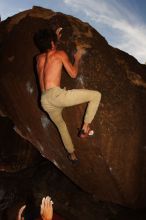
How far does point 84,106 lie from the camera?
5.25 meters

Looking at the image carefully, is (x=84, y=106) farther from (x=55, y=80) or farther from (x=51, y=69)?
(x=51, y=69)

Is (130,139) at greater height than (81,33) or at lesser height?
lesser

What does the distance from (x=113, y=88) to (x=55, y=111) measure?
1138mm

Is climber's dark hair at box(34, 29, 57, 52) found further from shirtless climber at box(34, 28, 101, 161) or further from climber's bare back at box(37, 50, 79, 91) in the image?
climber's bare back at box(37, 50, 79, 91)

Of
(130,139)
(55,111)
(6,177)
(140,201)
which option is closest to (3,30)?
(55,111)

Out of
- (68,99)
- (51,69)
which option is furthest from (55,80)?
(68,99)

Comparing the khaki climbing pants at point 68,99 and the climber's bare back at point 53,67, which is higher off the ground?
the climber's bare back at point 53,67

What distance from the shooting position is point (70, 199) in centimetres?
711

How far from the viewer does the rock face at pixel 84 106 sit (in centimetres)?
537

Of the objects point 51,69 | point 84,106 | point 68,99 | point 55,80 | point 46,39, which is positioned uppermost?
point 46,39

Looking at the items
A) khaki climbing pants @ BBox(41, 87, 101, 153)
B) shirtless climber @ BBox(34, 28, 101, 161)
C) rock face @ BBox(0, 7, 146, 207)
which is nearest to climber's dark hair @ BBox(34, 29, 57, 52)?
shirtless climber @ BBox(34, 28, 101, 161)

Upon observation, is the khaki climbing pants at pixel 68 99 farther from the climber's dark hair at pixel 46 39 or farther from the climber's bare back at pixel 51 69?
the climber's dark hair at pixel 46 39

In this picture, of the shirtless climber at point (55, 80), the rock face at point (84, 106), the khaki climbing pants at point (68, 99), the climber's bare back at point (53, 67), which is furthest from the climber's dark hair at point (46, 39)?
the khaki climbing pants at point (68, 99)

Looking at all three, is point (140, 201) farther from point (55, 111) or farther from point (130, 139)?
point (55, 111)
